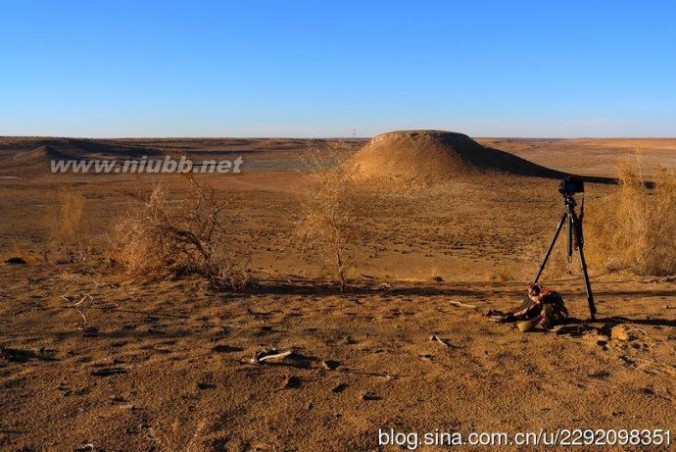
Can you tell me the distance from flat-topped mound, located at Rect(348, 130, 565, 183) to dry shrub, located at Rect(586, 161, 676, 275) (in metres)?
24.5

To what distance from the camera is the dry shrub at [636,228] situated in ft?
33.8

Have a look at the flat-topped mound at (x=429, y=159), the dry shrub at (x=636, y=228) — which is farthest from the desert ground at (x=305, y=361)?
the flat-topped mound at (x=429, y=159)

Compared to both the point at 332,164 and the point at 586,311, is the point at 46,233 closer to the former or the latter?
the point at 332,164

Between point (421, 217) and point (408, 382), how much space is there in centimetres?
2177

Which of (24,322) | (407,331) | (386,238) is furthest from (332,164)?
(386,238)

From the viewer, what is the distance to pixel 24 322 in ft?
20.7

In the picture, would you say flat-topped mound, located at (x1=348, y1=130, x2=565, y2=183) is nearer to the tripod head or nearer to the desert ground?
the desert ground

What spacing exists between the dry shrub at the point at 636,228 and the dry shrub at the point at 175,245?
662cm

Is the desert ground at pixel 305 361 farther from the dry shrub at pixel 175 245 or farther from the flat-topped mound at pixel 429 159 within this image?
the flat-topped mound at pixel 429 159

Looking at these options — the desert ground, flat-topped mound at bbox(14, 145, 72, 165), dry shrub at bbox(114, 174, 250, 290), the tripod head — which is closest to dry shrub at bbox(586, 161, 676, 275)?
the desert ground

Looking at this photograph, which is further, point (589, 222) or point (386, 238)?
point (386, 238)

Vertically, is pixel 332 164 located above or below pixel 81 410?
above

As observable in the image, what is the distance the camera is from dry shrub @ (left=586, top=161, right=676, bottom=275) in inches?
406

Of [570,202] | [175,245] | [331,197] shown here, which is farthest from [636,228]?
[175,245]
